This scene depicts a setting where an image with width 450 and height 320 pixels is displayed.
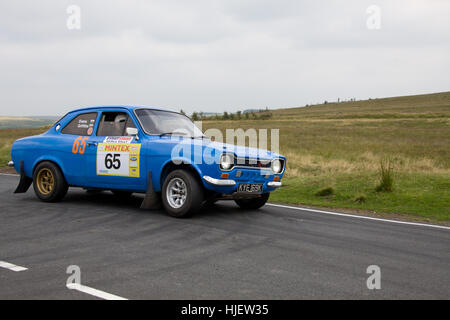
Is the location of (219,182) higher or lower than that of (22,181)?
higher

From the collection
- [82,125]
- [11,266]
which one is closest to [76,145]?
[82,125]

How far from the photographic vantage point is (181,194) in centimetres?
777

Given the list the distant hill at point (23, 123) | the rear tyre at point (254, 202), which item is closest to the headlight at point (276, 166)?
the rear tyre at point (254, 202)

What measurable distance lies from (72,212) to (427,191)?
300 inches

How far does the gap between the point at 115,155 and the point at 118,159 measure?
97mm

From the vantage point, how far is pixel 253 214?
8.37 meters

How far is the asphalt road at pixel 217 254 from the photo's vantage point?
14.0 feet

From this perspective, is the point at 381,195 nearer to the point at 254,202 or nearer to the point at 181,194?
the point at 254,202

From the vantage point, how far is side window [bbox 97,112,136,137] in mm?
8625
